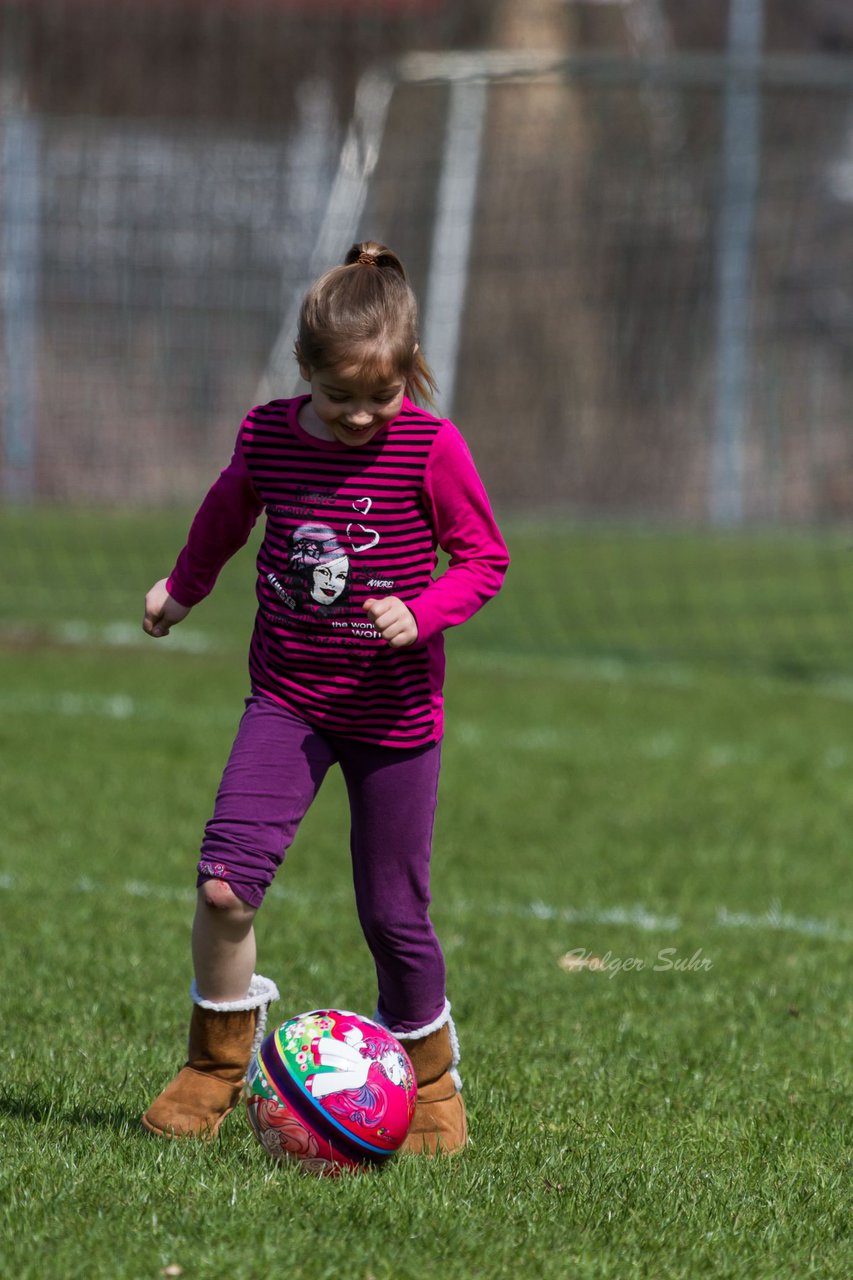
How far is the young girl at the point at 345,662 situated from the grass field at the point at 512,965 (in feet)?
1.04

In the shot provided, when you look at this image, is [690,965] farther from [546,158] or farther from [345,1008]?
[546,158]

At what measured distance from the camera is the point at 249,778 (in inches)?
148

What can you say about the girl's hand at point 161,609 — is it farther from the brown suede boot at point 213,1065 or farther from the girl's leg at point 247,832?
the brown suede boot at point 213,1065

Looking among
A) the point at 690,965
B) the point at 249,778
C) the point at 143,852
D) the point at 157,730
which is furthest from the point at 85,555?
the point at 249,778

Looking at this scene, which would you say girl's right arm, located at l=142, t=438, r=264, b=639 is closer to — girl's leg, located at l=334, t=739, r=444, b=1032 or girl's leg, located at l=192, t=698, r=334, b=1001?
girl's leg, located at l=192, t=698, r=334, b=1001

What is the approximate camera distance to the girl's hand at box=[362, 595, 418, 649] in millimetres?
3574

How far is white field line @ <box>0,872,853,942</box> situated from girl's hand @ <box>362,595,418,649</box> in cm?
251

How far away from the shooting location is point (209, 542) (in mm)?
3975

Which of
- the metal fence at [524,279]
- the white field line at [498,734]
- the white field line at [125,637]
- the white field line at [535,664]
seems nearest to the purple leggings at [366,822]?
the white field line at [498,734]

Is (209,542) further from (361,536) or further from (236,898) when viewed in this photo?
(236,898)

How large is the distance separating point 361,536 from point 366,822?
58 cm

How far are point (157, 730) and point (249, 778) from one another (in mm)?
5050

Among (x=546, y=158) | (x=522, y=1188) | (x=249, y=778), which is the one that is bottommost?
(x=522, y=1188)

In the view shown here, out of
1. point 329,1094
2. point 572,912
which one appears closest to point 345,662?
point 329,1094
